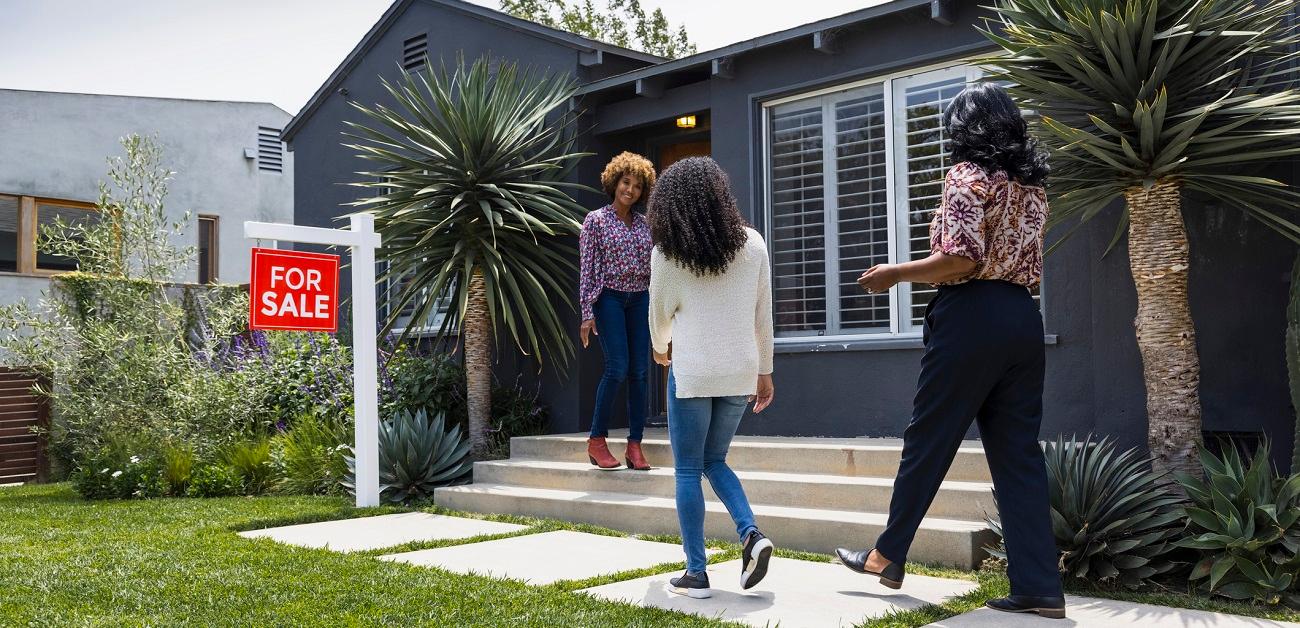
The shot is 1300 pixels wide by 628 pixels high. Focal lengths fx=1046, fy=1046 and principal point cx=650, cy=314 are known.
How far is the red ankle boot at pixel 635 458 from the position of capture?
591cm

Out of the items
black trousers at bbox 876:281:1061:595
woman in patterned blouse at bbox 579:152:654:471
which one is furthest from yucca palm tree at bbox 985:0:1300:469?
woman in patterned blouse at bbox 579:152:654:471

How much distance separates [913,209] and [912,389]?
43.6 inches

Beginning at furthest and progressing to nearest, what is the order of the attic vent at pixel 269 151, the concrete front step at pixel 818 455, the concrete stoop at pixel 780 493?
the attic vent at pixel 269 151
the concrete front step at pixel 818 455
the concrete stoop at pixel 780 493

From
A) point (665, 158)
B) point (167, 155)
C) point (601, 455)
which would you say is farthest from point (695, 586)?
point (167, 155)

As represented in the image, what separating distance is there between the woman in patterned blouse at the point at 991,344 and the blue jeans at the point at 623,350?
2.64 meters

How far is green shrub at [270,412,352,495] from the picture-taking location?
7371 millimetres

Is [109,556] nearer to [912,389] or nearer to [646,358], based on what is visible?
[646,358]

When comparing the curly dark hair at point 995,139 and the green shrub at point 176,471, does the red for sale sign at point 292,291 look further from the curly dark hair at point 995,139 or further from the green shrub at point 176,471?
the curly dark hair at point 995,139

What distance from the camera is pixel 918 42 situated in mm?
6254

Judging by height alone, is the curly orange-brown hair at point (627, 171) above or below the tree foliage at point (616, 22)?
below

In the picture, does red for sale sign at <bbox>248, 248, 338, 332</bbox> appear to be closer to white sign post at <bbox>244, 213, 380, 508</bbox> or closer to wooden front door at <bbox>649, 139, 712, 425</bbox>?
white sign post at <bbox>244, 213, 380, 508</bbox>

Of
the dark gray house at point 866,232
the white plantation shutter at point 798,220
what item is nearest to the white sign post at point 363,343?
the dark gray house at point 866,232

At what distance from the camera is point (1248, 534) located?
3.54 metres

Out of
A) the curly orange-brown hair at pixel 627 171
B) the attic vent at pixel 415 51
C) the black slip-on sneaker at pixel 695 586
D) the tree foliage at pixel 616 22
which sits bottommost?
the black slip-on sneaker at pixel 695 586
